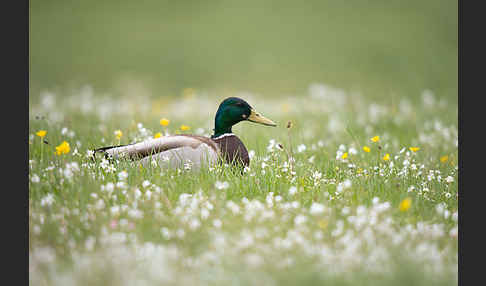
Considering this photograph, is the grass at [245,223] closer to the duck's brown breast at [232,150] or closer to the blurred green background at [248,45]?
the duck's brown breast at [232,150]

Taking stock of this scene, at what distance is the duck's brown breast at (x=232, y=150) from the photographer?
5.35m

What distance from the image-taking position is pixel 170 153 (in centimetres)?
507

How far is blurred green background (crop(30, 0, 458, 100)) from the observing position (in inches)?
627

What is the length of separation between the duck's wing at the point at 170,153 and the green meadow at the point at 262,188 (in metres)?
0.14

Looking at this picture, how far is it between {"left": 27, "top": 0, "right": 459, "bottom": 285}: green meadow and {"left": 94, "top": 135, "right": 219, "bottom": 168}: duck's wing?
14 cm

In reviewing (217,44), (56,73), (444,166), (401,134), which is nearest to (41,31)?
(56,73)

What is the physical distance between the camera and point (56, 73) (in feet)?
53.7

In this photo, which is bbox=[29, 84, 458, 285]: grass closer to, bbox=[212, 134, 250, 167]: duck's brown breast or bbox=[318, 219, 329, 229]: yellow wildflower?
bbox=[318, 219, 329, 229]: yellow wildflower

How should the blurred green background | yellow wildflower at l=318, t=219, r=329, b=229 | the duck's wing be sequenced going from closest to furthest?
yellow wildflower at l=318, t=219, r=329, b=229 → the duck's wing → the blurred green background

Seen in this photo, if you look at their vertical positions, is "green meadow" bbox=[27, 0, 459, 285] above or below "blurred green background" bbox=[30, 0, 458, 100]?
below

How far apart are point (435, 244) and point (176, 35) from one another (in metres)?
16.6

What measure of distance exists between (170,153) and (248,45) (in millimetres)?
13859

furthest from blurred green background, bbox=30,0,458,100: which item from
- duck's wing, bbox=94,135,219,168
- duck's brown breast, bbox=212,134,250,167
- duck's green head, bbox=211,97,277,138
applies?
duck's wing, bbox=94,135,219,168

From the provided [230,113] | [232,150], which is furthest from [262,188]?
[230,113]
